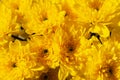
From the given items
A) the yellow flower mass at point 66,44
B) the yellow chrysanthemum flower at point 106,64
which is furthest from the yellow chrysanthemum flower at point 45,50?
the yellow chrysanthemum flower at point 106,64

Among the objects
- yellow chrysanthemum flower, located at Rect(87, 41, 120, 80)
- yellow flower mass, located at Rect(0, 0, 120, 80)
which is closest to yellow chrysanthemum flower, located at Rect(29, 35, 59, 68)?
yellow flower mass, located at Rect(0, 0, 120, 80)

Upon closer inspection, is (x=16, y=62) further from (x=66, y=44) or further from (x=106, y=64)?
(x=106, y=64)

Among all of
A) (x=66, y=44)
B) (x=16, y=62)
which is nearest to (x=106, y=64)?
(x=66, y=44)

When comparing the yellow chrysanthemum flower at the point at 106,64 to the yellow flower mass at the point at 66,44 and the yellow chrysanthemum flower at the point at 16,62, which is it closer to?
the yellow flower mass at the point at 66,44

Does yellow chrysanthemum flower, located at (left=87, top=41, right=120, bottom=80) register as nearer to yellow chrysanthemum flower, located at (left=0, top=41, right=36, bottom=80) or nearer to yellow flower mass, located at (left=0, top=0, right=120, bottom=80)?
yellow flower mass, located at (left=0, top=0, right=120, bottom=80)

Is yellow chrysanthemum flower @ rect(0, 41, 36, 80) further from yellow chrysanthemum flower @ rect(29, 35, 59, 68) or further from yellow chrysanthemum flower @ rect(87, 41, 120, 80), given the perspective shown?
yellow chrysanthemum flower @ rect(87, 41, 120, 80)

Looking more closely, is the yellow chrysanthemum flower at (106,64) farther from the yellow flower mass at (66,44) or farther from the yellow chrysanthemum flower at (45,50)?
the yellow chrysanthemum flower at (45,50)

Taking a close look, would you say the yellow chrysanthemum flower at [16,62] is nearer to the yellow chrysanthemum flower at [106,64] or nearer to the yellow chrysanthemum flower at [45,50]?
the yellow chrysanthemum flower at [45,50]

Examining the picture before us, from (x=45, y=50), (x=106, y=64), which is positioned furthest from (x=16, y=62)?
(x=106, y=64)
